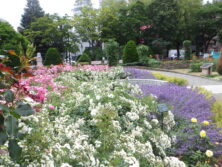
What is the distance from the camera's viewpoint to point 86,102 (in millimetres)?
3645

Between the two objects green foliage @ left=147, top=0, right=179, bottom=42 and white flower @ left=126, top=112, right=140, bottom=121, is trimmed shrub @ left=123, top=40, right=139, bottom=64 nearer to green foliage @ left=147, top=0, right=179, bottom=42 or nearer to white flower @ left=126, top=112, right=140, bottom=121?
green foliage @ left=147, top=0, right=179, bottom=42

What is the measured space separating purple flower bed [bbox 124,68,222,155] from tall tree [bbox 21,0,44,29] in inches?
1197

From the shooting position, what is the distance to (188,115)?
158 inches

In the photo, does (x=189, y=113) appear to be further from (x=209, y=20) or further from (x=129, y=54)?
(x=209, y=20)

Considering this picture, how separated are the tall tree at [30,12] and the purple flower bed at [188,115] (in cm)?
3039

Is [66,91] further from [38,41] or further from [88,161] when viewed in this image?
[38,41]

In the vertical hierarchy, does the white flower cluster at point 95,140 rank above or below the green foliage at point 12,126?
below

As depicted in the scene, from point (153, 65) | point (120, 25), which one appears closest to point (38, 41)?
point (120, 25)

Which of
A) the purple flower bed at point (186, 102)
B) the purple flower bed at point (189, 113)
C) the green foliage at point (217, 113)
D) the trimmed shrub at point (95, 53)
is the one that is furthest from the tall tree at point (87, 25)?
the green foliage at point (217, 113)

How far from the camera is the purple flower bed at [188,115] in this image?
3.23m

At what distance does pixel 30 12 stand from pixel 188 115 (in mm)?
32626

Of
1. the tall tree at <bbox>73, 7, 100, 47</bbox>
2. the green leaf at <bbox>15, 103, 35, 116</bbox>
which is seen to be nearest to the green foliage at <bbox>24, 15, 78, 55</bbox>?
the tall tree at <bbox>73, 7, 100, 47</bbox>

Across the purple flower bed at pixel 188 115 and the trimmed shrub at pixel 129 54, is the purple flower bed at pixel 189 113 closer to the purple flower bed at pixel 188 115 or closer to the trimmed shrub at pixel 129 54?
the purple flower bed at pixel 188 115

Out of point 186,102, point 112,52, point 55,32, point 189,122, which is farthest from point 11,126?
point 55,32
